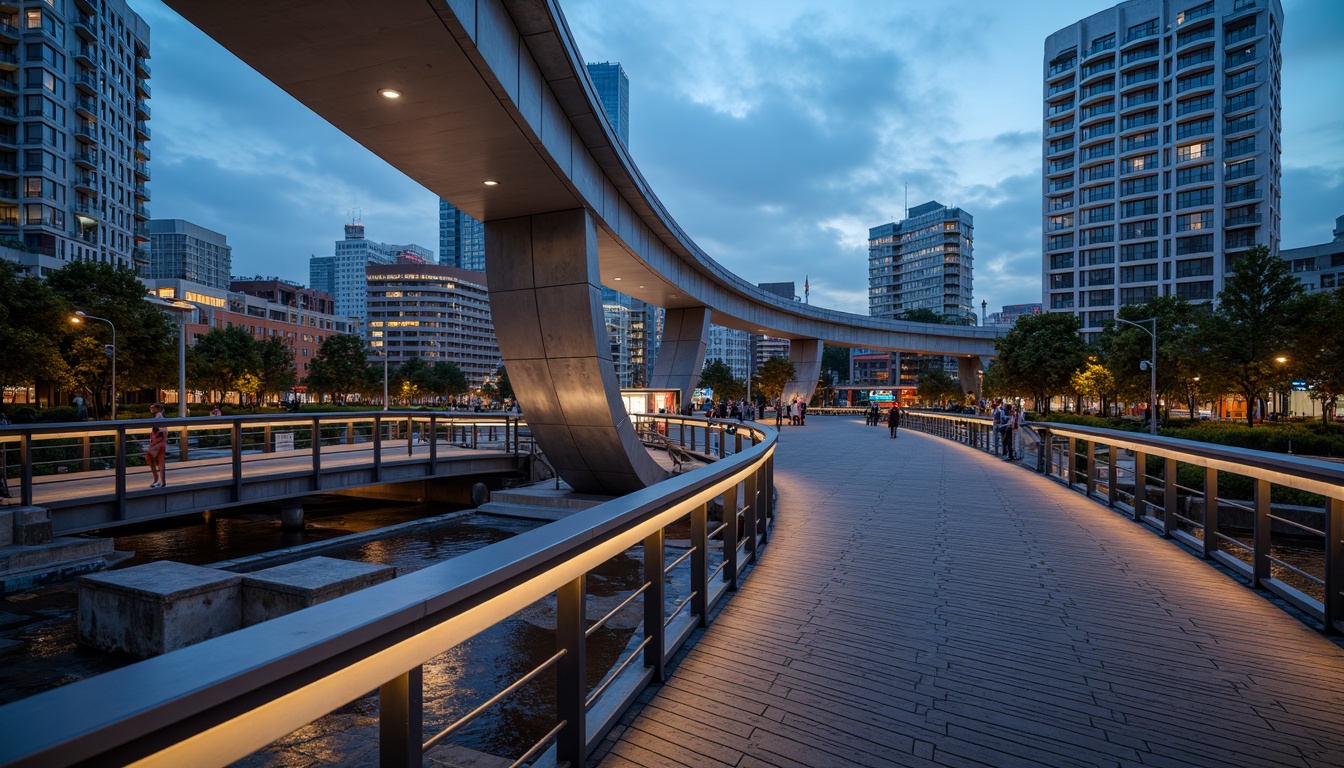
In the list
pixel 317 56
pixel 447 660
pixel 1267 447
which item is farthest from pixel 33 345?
pixel 1267 447

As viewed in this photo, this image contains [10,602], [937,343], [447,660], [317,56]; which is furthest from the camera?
[937,343]

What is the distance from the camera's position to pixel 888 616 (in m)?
5.82

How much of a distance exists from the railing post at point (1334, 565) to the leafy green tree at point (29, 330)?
1513 inches

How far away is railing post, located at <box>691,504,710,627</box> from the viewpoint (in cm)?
514

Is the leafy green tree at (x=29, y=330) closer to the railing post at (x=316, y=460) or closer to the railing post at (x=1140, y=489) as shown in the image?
the railing post at (x=316, y=460)

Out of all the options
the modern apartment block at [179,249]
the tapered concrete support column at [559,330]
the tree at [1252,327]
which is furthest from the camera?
the modern apartment block at [179,249]

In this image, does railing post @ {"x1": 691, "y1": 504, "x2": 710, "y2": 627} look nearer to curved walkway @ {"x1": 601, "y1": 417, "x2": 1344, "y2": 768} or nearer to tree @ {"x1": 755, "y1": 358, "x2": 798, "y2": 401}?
curved walkway @ {"x1": 601, "y1": 417, "x2": 1344, "y2": 768}

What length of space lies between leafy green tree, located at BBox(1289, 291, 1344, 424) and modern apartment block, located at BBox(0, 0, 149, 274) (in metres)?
81.3

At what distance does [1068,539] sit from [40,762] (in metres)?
10.1

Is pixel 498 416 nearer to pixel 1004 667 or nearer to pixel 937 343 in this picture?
pixel 1004 667

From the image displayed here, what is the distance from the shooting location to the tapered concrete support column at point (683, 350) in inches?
1351

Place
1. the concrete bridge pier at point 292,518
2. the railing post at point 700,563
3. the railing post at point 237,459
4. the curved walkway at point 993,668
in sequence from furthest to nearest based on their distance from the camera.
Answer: the concrete bridge pier at point 292,518
the railing post at point 237,459
the railing post at point 700,563
the curved walkway at point 993,668

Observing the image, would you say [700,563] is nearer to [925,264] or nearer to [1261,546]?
[1261,546]

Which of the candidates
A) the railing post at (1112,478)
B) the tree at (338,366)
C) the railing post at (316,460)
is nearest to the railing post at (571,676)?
the railing post at (1112,478)
